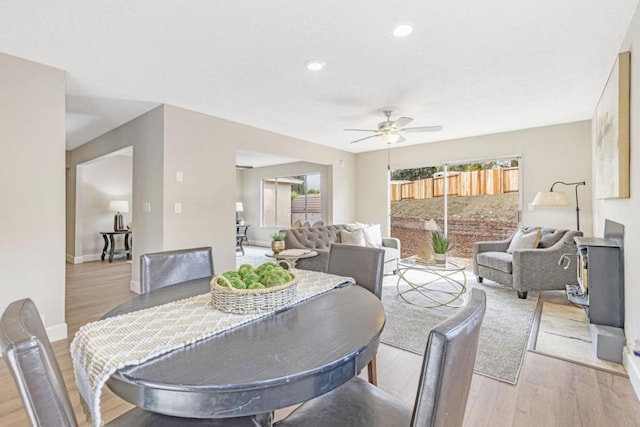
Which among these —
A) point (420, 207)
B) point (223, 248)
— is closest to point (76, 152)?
point (223, 248)

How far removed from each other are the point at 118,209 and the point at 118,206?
0.21ft

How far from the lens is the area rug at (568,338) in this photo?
2271 mm

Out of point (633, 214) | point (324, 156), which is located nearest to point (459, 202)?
point (324, 156)

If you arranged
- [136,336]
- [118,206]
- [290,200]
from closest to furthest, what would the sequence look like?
[136,336] < [118,206] < [290,200]

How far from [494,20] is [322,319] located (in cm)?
220

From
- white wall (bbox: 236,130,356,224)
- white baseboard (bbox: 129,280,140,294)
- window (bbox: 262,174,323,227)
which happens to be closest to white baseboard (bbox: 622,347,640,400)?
white wall (bbox: 236,130,356,224)

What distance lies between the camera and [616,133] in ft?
7.66

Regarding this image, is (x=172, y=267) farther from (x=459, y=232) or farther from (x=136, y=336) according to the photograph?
(x=459, y=232)

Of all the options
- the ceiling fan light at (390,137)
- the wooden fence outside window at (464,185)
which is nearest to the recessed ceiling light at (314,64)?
the ceiling fan light at (390,137)

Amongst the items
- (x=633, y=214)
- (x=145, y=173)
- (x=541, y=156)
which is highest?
(x=541, y=156)

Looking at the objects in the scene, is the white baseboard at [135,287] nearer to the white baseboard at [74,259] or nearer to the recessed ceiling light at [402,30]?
the white baseboard at [74,259]

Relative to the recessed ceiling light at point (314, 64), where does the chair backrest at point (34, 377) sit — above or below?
below

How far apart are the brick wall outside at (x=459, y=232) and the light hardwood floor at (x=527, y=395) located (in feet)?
9.19

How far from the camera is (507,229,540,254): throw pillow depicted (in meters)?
4.03
